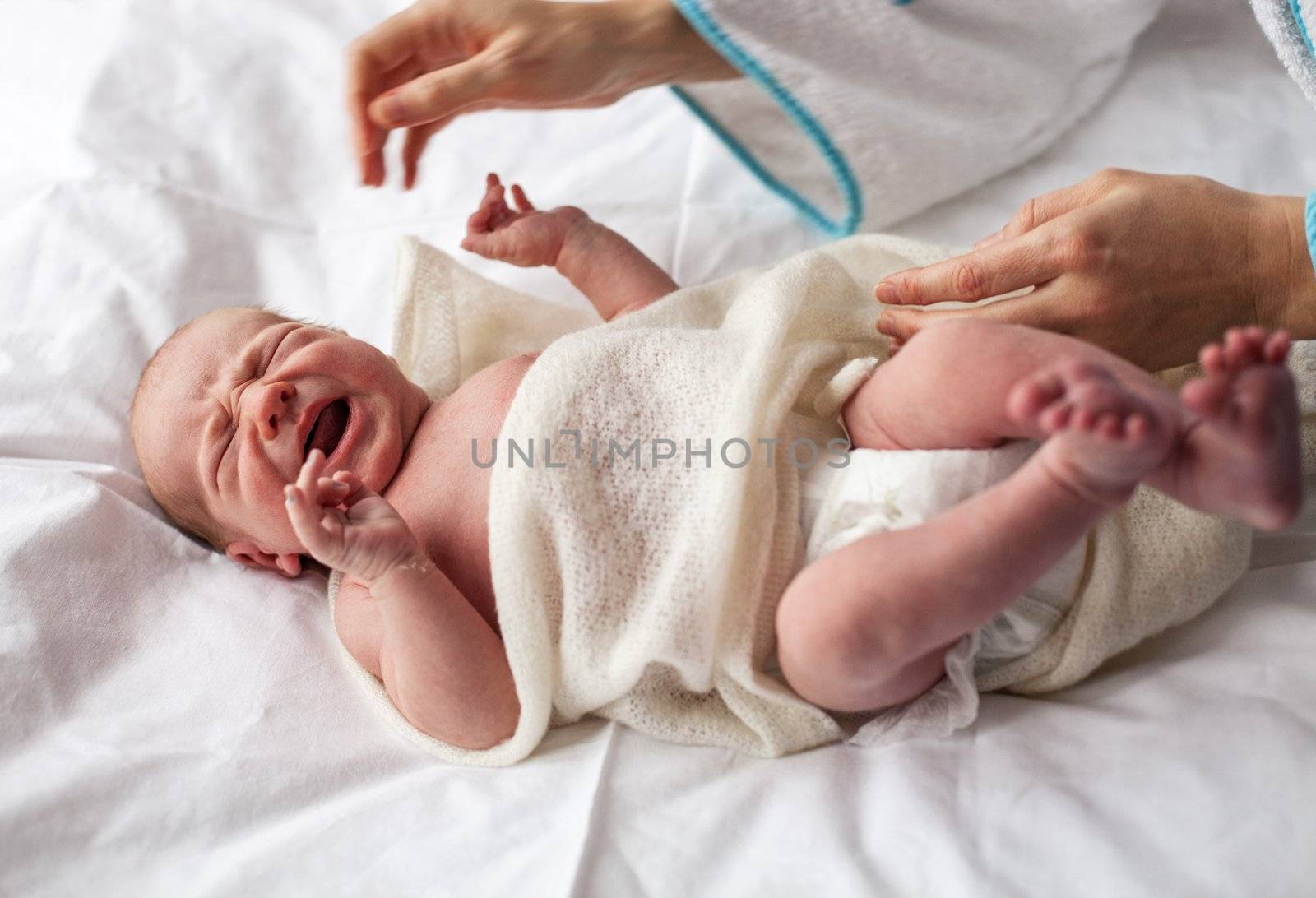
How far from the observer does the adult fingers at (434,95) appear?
Answer: 1064 mm

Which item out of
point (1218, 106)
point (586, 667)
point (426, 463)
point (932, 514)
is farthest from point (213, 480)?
point (1218, 106)

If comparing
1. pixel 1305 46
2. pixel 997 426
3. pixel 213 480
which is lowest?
pixel 213 480

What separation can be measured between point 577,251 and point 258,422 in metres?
0.46

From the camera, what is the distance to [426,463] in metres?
1.15

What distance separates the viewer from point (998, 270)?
3.20 ft

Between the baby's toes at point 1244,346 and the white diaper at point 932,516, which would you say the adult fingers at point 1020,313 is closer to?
the white diaper at point 932,516

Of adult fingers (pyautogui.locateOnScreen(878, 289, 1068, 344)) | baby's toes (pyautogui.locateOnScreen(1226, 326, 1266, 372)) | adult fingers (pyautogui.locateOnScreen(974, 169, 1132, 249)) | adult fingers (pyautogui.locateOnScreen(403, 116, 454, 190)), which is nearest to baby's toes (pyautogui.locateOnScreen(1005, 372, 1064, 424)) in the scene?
baby's toes (pyautogui.locateOnScreen(1226, 326, 1266, 372))

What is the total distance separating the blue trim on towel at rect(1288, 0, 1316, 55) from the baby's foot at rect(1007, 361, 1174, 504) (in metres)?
0.64

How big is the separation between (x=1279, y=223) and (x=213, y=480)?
1.08 meters

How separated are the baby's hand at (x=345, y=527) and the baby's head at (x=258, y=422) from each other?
0.18m

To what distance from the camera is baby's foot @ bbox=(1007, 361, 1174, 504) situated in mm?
686

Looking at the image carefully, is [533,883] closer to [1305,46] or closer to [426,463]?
[426,463]

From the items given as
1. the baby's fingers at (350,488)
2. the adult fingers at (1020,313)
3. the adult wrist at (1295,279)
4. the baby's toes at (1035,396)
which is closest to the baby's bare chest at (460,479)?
the baby's fingers at (350,488)

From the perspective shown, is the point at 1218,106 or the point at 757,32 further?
the point at 1218,106
